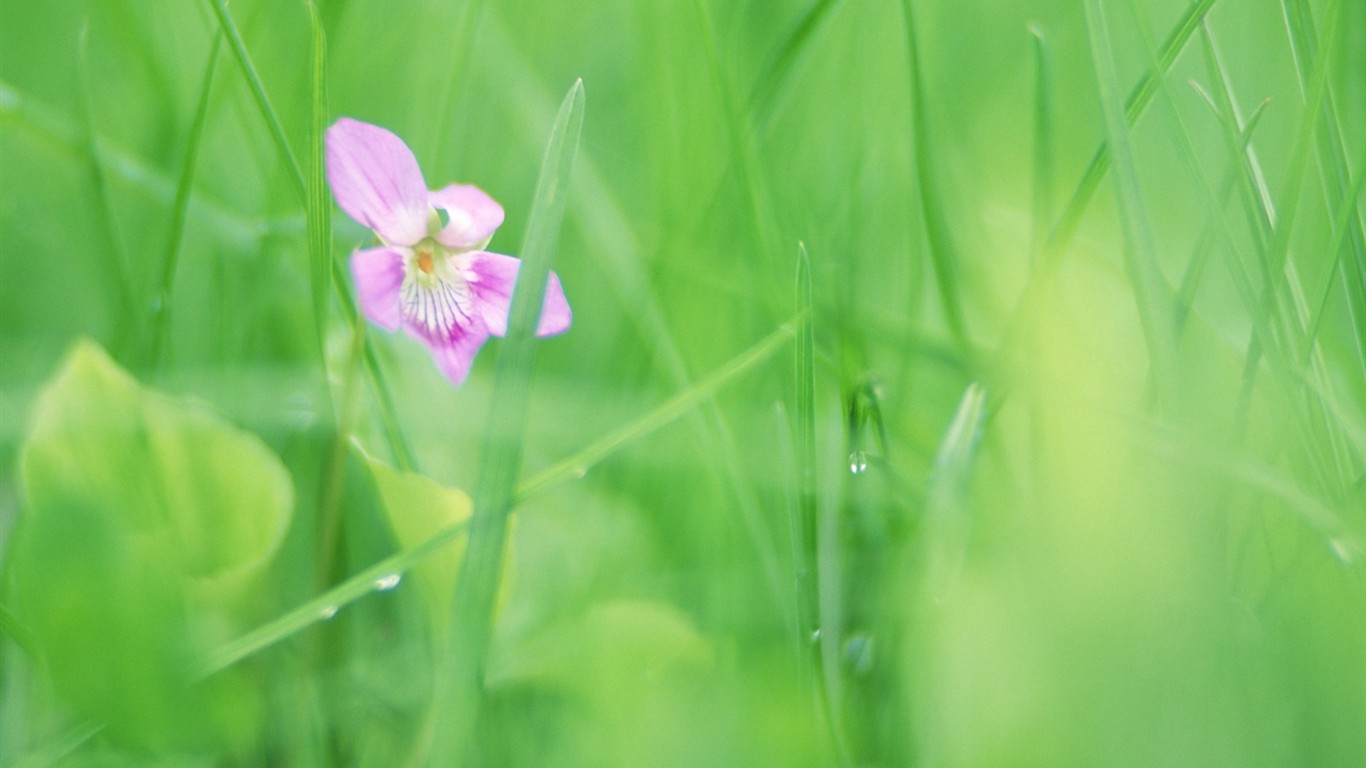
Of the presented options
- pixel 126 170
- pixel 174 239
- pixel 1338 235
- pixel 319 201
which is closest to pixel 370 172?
pixel 319 201

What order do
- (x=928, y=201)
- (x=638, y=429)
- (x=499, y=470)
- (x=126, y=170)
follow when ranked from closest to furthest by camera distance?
(x=499, y=470) < (x=638, y=429) < (x=928, y=201) < (x=126, y=170)

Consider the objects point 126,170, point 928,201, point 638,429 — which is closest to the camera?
point 638,429

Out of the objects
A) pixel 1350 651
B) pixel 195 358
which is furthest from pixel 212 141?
pixel 1350 651

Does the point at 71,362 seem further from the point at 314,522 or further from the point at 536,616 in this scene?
the point at 536,616

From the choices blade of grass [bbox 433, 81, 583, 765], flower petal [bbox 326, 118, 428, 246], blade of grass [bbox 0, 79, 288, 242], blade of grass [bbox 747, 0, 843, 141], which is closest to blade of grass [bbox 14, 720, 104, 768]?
blade of grass [bbox 433, 81, 583, 765]

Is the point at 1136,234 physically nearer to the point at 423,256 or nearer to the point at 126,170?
the point at 423,256

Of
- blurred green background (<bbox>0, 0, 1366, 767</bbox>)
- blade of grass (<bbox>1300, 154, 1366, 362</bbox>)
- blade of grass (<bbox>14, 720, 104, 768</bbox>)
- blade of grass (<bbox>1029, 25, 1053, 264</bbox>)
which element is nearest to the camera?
blurred green background (<bbox>0, 0, 1366, 767</bbox>)

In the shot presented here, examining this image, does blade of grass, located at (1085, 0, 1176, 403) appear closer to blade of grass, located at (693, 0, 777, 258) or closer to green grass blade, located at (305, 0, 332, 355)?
blade of grass, located at (693, 0, 777, 258)
